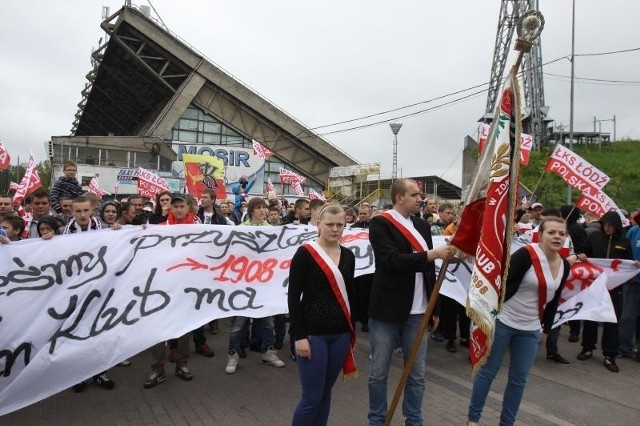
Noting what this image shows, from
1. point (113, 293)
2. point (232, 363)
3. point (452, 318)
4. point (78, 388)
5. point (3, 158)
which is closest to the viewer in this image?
→ point (113, 293)

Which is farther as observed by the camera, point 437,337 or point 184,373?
point 437,337

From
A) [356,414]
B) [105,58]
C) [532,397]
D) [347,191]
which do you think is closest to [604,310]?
[532,397]

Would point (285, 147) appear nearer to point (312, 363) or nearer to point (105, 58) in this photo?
point (105, 58)

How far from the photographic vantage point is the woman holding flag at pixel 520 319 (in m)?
3.70

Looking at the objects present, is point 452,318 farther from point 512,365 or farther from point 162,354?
point 162,354

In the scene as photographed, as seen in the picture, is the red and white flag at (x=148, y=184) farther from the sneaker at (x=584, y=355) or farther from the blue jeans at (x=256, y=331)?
the sneaker at (x=584, y=355)

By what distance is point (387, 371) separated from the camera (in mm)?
3533

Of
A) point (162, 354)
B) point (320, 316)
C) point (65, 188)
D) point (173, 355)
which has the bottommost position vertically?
point (173, 355)

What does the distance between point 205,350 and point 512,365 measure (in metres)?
3.43

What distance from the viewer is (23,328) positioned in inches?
161

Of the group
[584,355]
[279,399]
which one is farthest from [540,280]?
[584,355]

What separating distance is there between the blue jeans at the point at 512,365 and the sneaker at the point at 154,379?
2.88m

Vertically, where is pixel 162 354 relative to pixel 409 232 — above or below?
below

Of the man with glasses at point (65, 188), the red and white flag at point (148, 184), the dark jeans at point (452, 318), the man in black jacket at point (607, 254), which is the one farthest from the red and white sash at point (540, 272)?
the red and white flag at point (148, 184)
